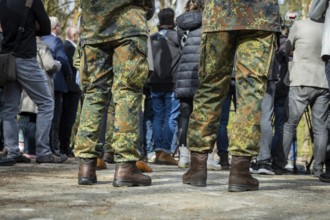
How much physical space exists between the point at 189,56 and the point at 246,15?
9.84 ft

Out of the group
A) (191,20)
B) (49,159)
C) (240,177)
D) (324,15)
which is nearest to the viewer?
(240,177)

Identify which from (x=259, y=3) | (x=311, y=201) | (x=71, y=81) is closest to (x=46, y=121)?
(x=71, y=81)

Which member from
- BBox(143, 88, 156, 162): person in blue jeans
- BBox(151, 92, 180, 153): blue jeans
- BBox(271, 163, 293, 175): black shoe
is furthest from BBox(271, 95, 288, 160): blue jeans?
BBox(143, 88, 156, 162): person in blue jeans

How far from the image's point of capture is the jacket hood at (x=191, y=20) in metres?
7.43

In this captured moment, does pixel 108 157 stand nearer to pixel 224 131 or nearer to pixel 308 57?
pixel 224 131

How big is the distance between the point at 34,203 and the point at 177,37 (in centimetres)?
553

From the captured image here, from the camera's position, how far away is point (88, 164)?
4.80m

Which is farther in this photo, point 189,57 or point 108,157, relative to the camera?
point 189,57

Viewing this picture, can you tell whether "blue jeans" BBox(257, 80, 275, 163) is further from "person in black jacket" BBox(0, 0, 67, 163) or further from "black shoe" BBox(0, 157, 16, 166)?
"black shoe" BBox(0, 157, 16, 166)

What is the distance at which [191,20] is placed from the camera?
293 inches

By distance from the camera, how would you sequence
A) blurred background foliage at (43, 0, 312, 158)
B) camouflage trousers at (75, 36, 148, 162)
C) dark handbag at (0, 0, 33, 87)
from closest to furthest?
camouflage trousers at (75, 36, 148, 162) → dark handbag at (0, 0, 33, 87) → blurred background foliage at (43, 0, 312, 158)

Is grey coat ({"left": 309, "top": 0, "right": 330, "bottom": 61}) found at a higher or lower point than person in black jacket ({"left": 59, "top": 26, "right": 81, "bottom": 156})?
higher

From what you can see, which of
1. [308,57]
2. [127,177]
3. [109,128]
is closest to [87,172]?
[127,177]

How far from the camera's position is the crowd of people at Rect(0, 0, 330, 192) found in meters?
4.63
